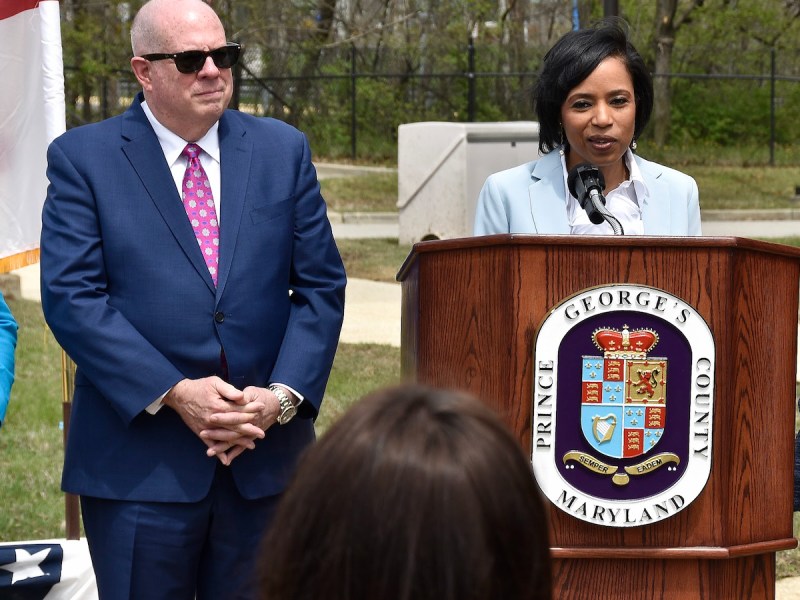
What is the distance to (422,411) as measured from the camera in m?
1.36

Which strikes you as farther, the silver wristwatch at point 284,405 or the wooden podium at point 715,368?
the silver wristwatch at point 284,405

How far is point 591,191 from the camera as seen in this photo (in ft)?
9.53

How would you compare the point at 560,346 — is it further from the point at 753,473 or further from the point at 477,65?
the point at 477,65

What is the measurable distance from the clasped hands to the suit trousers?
0.14 metres

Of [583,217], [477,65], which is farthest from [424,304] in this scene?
[477,65]

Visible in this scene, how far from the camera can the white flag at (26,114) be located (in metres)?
4.32

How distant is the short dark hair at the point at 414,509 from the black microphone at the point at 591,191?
5.08 feet

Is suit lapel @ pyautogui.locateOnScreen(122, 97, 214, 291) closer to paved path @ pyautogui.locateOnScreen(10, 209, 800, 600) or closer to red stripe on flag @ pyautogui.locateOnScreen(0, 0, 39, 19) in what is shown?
red stripe on flag @ pyautogui.locateOnScreen(0, 0, 39, 19)

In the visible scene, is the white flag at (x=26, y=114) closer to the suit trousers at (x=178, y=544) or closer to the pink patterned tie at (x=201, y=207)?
the pink patterned tie at (x=201, y=207)

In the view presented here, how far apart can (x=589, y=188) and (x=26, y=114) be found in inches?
90.6

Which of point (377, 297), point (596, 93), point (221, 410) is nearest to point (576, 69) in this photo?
point (596, 93)

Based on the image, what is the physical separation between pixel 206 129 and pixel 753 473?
157 centimetres

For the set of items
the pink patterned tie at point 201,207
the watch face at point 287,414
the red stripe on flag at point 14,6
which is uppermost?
the red stripe on flag at point 14,6

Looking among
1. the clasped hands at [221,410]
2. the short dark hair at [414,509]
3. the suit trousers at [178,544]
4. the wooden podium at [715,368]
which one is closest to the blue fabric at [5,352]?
the suit trousers at [178,544]
